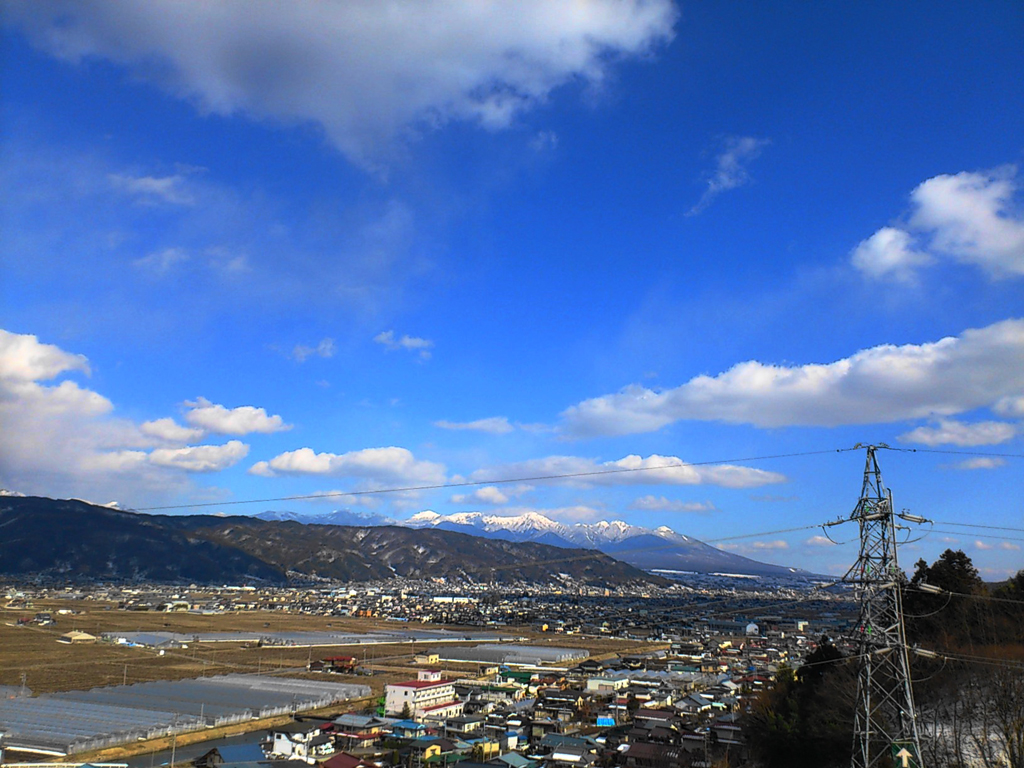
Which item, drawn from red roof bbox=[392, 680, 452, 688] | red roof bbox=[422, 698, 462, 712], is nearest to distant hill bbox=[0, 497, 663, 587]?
red roof bbox=[392, 680, 452, 688]

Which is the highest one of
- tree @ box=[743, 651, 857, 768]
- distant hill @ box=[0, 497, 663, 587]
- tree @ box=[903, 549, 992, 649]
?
tree @ box=[903, 549, 992, 649]

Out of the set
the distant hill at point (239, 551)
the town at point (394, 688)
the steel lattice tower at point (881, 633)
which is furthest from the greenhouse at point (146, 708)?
the distant hill at point (239, 551)

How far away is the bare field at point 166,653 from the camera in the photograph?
794 inches

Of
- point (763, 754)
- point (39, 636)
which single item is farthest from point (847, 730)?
point (39, 636)

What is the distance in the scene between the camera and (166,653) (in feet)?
84.6

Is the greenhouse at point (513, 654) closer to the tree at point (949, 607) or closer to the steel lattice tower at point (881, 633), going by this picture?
the tree at point (949, 607)

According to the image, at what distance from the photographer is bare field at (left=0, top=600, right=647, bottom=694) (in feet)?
66.1

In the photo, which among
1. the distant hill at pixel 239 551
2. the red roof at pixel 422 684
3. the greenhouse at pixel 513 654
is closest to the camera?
the red roof at pixel 422 684

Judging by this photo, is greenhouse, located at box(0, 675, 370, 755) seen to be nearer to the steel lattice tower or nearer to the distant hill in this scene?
the steel lattice tower

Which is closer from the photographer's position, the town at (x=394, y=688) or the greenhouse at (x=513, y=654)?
the town at (x=394, y=688)

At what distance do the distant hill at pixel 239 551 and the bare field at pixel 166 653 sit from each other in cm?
3027

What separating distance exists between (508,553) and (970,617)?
356ft

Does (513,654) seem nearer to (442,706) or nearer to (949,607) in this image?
(442,706)

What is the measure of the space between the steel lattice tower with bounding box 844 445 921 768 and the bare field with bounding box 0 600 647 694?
642 inches
